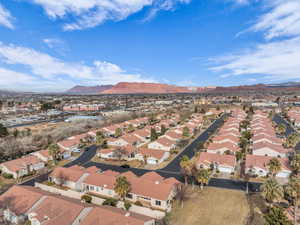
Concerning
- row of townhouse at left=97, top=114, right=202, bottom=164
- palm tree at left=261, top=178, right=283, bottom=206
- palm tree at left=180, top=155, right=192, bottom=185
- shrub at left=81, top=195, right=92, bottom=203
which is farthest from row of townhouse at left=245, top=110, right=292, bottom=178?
shrub at left=81, top=195, right=92, bottom=203

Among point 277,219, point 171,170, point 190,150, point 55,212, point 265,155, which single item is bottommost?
point 171,170

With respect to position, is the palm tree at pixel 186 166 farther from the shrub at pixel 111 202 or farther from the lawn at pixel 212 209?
the shrub at pixel 111 202

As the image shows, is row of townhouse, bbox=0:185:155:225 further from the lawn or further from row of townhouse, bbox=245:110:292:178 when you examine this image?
row of townhouse, bbox=245:110:292:178

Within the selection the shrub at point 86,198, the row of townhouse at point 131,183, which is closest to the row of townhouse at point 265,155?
the row of townhouse at point 131,183

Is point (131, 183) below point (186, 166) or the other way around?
below

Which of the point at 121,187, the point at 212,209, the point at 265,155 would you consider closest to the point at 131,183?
the point at 121,187

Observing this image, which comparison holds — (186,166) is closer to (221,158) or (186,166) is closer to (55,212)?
(221,158)
